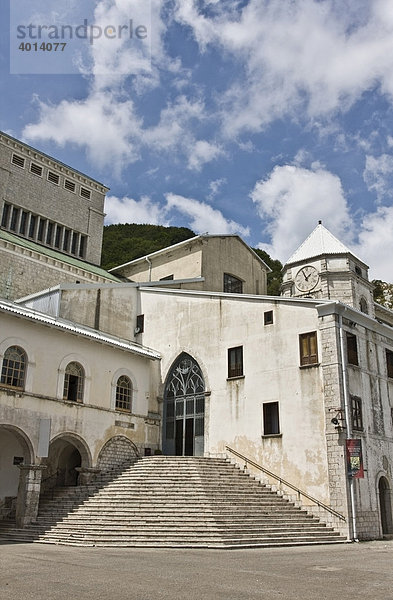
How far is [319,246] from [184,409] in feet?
54.6

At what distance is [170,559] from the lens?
12.1m

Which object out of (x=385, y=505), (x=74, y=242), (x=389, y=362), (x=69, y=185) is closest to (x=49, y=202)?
(x=69, y=185)

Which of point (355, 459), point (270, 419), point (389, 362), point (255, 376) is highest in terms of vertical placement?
point (389, 362)

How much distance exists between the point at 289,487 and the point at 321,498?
57.4 inches

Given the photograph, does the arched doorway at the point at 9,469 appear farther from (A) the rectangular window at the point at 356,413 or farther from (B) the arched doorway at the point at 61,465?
(A) the rectangular window at the point at 356,413

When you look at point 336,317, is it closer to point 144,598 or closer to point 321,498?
point 321,498

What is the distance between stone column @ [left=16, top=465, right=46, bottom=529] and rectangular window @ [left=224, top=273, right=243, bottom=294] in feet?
57.0

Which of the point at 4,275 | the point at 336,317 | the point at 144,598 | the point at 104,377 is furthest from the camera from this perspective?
the point at 4,275

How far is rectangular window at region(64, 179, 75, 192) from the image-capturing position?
131 ft

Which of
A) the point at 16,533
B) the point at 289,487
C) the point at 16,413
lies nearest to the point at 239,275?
the point at 289,487

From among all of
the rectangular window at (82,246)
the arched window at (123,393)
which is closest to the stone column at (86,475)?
the arched window at (123,393)

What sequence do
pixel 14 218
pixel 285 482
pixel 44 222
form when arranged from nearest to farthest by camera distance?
pixel 285 482 < pixel 14 218 < pixel 44 222

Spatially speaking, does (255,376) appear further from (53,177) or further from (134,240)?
(134,240)

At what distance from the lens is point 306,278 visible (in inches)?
1399
